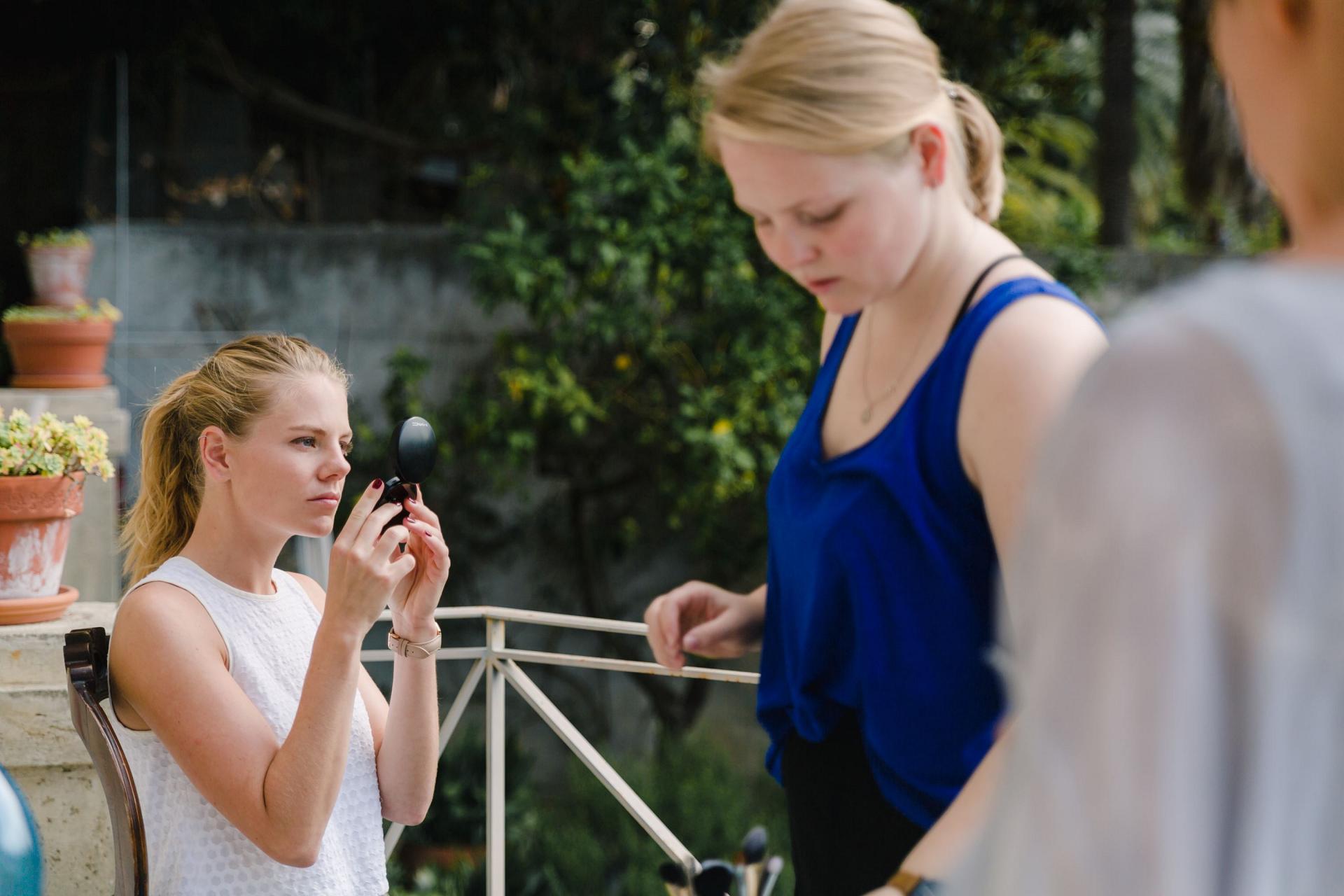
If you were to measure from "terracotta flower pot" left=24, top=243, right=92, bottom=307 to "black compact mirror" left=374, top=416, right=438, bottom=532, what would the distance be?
3947mm

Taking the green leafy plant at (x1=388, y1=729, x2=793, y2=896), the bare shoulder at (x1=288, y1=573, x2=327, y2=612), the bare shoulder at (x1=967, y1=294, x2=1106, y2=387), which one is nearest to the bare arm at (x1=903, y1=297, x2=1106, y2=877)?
the bare shoulder at (x1=967, y1=294, x2=1106, y2=387)

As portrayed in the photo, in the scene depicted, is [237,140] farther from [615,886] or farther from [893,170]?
[893,170]

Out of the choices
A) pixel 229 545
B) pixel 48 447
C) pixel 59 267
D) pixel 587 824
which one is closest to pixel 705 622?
pixel 229 545

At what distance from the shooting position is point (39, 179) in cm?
673

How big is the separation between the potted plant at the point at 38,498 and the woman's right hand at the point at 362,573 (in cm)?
113

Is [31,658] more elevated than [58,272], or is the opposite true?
[31,658]

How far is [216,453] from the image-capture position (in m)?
1.63

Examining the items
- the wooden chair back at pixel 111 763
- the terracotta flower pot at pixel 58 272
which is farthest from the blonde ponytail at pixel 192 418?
the terracotta flower pot at pixel 58 272

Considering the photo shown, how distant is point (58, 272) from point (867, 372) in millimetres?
4622

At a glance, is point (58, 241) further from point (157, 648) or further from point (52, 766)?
point (157, 648)

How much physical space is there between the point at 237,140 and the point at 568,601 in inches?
121

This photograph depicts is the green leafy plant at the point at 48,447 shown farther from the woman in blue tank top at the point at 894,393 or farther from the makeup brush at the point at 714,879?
the makeup brush at the point at 714,879

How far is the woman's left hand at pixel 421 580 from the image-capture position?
62.0 inches

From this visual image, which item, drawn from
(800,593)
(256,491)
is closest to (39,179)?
(256,491)
